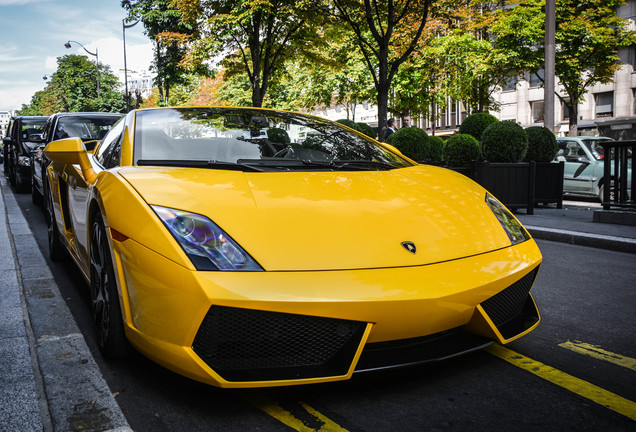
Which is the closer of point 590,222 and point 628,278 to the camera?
point 628,278

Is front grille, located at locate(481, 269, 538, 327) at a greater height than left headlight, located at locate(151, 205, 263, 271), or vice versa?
left headlight, located at locate(151, 205, 263, 271)

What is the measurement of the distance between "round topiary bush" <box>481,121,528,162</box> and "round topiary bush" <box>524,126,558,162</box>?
0.61 m

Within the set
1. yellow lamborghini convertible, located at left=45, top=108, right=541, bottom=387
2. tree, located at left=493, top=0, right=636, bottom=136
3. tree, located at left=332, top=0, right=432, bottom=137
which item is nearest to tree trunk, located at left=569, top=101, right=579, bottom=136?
tree, located at left=493, top=0, right=636, bottom=136

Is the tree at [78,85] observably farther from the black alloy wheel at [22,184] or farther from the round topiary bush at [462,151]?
the round topiary bush at [462,151]

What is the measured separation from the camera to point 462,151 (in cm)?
1126

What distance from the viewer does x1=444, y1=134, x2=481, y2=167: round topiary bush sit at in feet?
36.9

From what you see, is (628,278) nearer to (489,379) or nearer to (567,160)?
(489,379)

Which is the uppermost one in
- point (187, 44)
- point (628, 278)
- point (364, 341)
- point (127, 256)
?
point (187, 44)

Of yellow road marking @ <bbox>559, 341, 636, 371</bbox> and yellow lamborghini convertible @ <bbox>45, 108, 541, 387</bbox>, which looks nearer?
yellow lamborghini convertible @ <bbox>45, 108, 541, 387</bbox>

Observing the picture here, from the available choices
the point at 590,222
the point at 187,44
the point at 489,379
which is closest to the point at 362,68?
the point at 187,44

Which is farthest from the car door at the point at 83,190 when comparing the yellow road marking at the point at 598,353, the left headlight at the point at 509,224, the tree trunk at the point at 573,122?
the tree trunk at the point at 573,122

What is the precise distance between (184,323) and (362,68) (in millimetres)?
32538

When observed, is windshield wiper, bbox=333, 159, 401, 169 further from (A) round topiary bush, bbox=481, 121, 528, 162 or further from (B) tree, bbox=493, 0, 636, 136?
(B) tree, bbox=493, 0, 636, 136

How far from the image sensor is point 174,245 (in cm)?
229
